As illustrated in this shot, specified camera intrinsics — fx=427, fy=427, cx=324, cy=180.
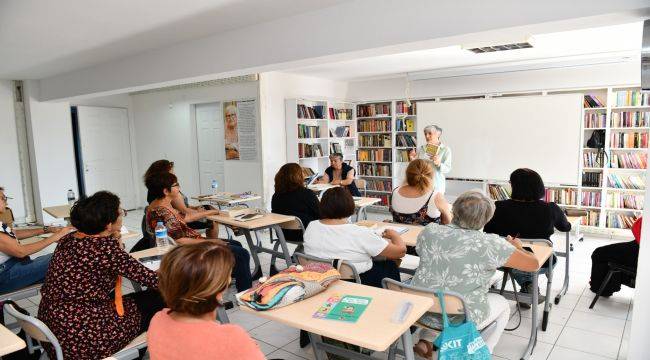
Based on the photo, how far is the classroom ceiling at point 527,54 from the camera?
472cm

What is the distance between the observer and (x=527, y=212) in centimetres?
325

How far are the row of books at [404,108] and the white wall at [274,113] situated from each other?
142 centimetres

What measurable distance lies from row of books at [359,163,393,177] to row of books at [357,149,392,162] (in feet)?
0.47

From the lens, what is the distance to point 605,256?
12.6ft

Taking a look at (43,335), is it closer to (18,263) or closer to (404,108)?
(18,263)

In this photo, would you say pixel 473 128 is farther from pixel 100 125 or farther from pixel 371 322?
pixel 100 125

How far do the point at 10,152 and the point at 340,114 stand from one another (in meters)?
5.65

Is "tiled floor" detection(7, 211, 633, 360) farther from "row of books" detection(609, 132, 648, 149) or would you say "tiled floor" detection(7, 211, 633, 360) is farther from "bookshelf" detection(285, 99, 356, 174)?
"bookshelf" detection(285, 99, 356, 174)

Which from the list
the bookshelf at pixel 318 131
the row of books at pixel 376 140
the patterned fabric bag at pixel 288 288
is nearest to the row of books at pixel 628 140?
the row of books at pixel 376 140

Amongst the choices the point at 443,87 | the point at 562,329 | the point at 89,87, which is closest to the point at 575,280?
the point at 562,329

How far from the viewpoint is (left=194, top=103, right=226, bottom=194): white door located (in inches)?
303

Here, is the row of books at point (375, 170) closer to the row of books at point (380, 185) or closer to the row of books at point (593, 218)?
the row of books at point (380, 185)

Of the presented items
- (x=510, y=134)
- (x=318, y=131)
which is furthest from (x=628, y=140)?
(x=318, y=131)

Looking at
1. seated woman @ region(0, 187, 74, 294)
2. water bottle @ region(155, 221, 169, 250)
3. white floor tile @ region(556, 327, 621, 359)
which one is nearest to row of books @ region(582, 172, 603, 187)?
white floor tile @ region(556, 327, 621, 359)
